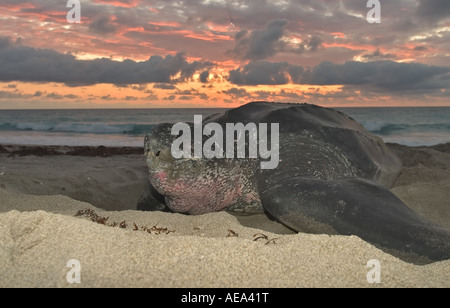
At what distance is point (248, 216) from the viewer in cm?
321

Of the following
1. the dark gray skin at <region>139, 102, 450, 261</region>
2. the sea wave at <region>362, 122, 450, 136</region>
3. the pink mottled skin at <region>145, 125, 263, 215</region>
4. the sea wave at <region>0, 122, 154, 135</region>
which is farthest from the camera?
the sea wave at <region>362, 122, 450, 136</region>

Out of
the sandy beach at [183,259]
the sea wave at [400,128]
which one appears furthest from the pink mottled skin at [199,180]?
the sea wave at [400,128]

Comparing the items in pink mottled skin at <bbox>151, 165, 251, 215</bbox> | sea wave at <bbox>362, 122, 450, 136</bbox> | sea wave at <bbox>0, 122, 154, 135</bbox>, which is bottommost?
sea wave at <bbox>0, 122, 154, 135</bbox>

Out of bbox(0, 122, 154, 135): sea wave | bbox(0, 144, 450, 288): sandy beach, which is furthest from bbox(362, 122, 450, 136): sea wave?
bbox(0, 144, 450, 288): sandy beach

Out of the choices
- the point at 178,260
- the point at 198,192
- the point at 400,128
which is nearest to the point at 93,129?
the point at 400,128

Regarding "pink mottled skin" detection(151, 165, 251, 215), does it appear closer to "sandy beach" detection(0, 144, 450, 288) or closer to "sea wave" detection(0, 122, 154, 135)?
"sandy beach" detection(0, 144, 450, 288)

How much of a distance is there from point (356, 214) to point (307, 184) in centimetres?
43

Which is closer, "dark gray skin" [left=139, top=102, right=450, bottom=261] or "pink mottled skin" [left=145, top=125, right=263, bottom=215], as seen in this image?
"dark gray skin" [left=139, top=102, right=450, bottom=261]

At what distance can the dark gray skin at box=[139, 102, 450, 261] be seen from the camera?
2.04m

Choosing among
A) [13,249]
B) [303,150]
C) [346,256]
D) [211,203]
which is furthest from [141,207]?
[346,256]

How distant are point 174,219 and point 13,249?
1.24 m

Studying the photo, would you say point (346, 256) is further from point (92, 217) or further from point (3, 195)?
point (3, 195)

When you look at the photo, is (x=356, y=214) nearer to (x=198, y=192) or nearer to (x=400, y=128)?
(x=198, y=192)

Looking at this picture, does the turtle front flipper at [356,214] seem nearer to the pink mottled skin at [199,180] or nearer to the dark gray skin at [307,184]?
the dark gray skin at [307,184]
